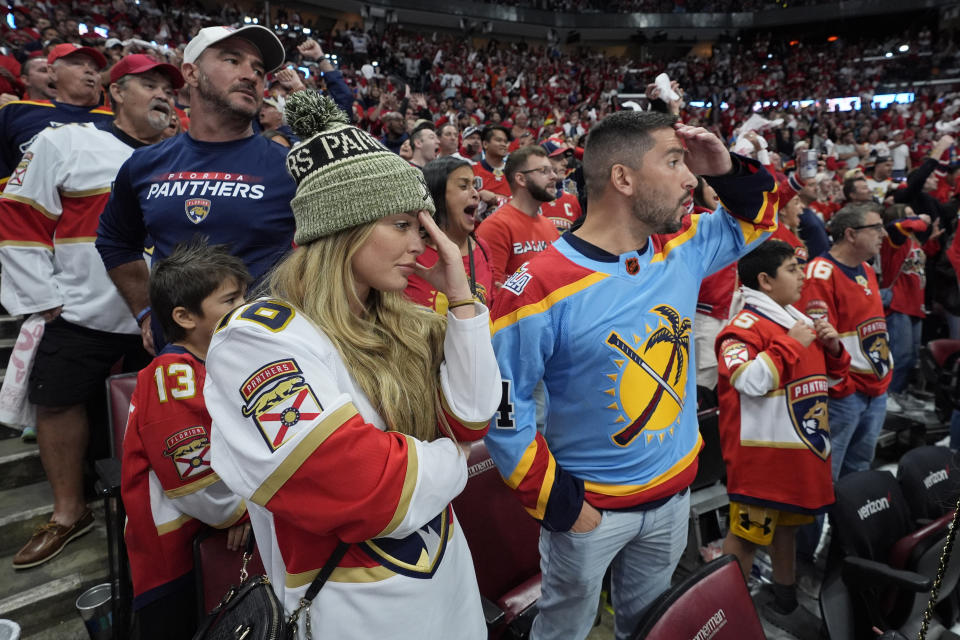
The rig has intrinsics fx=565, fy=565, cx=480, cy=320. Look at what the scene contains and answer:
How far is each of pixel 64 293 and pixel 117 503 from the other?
3.89 ft

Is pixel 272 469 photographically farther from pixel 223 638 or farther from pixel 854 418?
pixel 854 418

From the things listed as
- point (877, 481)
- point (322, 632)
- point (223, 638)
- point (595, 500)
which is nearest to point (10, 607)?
point (223, 638)

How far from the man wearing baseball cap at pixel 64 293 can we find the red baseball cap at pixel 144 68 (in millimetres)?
354

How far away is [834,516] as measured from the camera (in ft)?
8.11

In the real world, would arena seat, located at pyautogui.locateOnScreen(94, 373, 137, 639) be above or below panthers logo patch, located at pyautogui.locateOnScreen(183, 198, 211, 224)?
below

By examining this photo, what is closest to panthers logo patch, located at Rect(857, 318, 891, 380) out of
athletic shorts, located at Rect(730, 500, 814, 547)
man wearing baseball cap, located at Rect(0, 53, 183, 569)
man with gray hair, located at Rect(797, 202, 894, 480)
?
man with gray hair, located at Rect(797, 202, 894, 480)

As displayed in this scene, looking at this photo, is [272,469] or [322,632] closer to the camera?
[272,469]

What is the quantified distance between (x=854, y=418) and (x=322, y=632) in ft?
11.3

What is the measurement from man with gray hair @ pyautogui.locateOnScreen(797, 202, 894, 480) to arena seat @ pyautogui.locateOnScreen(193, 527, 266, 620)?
3241mm

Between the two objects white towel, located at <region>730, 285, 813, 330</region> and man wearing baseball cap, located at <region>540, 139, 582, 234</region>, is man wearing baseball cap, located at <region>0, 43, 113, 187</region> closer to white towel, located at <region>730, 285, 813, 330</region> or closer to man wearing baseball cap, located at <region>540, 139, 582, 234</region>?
man wearing baseball cap, located at <region>540, 139, 582, 234</region>

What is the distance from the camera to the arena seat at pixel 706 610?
1.35 meters

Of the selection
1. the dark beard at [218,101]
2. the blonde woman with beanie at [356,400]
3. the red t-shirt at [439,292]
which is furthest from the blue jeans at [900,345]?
the dark beard at [218,101]

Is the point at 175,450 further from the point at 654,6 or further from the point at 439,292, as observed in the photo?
the point at 654,6

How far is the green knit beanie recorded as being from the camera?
1.20m
